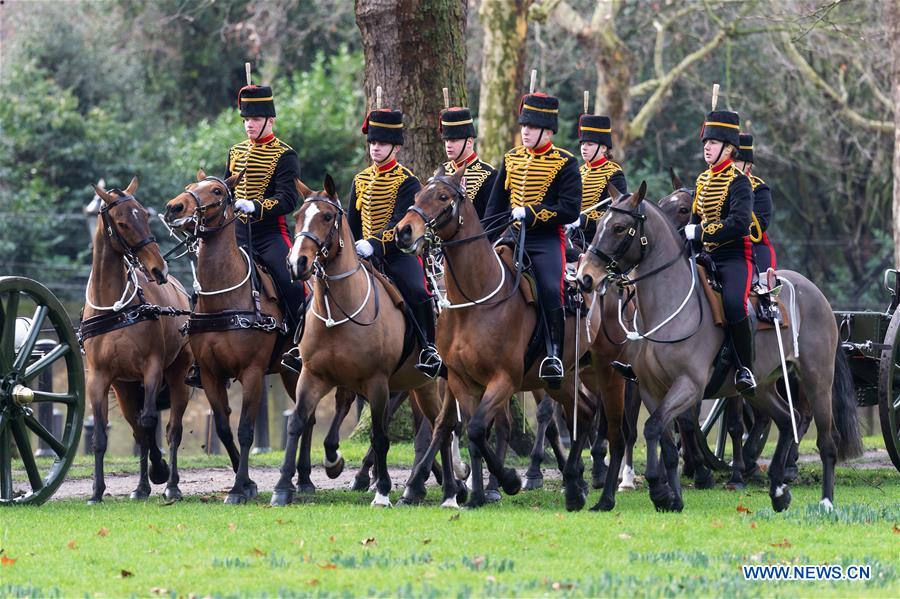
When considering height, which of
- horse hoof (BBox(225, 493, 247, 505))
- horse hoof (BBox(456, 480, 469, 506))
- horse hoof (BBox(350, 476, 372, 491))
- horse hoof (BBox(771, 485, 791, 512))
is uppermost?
horse hoof (BBox(771, 485, 791, 512))

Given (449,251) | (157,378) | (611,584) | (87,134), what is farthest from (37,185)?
(611,584)

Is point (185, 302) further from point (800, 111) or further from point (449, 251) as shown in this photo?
point (800, 111)

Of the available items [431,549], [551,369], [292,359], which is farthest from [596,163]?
Result: [431,549]

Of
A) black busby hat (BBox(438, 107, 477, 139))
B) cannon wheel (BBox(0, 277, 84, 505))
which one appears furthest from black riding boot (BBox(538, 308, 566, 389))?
cannon wheel (BBox(0, 277, 84, 505))

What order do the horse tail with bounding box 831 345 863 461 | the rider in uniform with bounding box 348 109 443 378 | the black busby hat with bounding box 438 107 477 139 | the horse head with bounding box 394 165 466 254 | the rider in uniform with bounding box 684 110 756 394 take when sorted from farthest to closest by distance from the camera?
1. the horse tail with bounding box 831 345 863 461
2. the black busby hat with bounding box 438 107 477 139
3. the rider in uniform with bounding box 348 109 443 378
4. the rider in uniform with bounding box 684 110 756 394
5. the horse head with bounding box 394 165 466 254

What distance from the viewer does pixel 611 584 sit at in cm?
756

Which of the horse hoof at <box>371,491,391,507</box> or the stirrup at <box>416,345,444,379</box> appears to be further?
the stirrup at <box>416,345,444,379</box>

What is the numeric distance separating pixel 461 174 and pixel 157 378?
302 cm

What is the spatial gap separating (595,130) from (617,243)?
3407 mm

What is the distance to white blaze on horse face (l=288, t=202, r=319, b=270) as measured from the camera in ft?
34.5

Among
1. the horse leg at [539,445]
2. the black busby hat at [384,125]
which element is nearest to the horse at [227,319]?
the black busby hat at [384,125]

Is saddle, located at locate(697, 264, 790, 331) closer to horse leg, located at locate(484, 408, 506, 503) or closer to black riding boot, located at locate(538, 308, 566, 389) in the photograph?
black riding boot, located at locate(538, 308, 566, 389)

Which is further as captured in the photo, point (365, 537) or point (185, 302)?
point (185, 302)

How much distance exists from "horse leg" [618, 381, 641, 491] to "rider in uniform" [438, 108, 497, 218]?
6.32 ft
